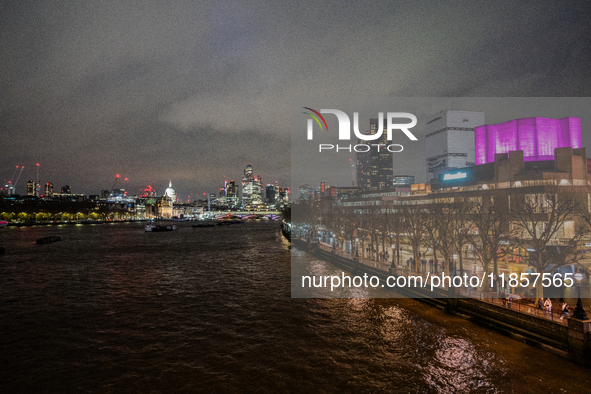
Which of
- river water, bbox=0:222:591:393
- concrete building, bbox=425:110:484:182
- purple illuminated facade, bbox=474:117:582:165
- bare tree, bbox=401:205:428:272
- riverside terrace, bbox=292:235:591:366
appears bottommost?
river water, bbox=0:222:591:393

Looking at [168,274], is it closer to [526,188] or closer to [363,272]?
[363,272]

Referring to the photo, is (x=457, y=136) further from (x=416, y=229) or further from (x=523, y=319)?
(x=523, y=319)

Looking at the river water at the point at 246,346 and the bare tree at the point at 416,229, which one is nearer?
the river water at the point at 246,346

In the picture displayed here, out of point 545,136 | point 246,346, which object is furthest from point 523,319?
point 545,136

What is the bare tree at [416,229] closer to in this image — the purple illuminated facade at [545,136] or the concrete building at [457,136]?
the purple illuminated facade at [545,136]

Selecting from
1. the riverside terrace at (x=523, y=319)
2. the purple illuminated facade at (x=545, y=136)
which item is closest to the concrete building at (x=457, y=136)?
the purple illuminated facade at (x=545, y=136)

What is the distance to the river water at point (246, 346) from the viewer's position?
41.1ft

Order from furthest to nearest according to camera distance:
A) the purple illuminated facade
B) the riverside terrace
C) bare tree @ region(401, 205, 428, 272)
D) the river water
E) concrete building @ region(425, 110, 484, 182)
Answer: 1. concrete building @ region(425, 110, 484, 182)
2. the purple illuminated facade
3. bare tree @ region(401, 205, 428, 272)
4. the riverside terrace
5. the river water

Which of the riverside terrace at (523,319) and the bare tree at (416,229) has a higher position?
the bare tree at (416,229)

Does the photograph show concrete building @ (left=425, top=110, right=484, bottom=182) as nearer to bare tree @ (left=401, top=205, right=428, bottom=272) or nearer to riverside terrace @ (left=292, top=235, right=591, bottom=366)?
bare tree @ (left=401, top=205, right=428, bottom=272)

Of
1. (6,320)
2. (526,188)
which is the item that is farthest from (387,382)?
(526,188)

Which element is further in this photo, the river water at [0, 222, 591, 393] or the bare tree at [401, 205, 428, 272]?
the bare tree at [401, 205, 428, 272]

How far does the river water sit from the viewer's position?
41.1 ft

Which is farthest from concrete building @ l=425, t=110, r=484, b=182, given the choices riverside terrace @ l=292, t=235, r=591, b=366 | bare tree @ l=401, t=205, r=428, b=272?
riverside terrace @ l=292, t=235, r=591, b=366
